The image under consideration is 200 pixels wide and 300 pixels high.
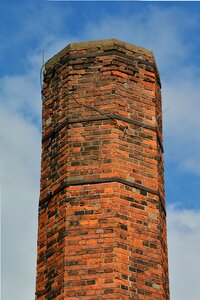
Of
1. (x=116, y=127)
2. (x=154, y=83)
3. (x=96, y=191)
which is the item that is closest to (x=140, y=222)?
(x=96, y=191)

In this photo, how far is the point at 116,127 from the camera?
399 inches

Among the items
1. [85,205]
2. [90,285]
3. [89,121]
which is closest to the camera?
[90,285]

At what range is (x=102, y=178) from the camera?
9.77 m

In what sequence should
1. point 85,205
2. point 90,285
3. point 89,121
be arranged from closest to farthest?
point 90,285, point 85,205, point 89,121

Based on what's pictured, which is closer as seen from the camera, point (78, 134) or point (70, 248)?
point (70, 248)

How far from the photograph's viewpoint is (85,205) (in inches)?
379

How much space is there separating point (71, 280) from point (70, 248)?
42 cm

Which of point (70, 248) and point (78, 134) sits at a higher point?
point (78, 134)

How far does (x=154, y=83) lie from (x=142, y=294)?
10.5ft

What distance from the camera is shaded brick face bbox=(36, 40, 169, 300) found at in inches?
363

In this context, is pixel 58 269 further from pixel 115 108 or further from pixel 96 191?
pixel 115 108

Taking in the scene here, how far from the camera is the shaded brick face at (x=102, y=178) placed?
9.23 m

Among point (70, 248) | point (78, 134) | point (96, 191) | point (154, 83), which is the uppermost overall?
point (154, 83)

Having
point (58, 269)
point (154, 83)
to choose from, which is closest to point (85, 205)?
point (58, 269)
